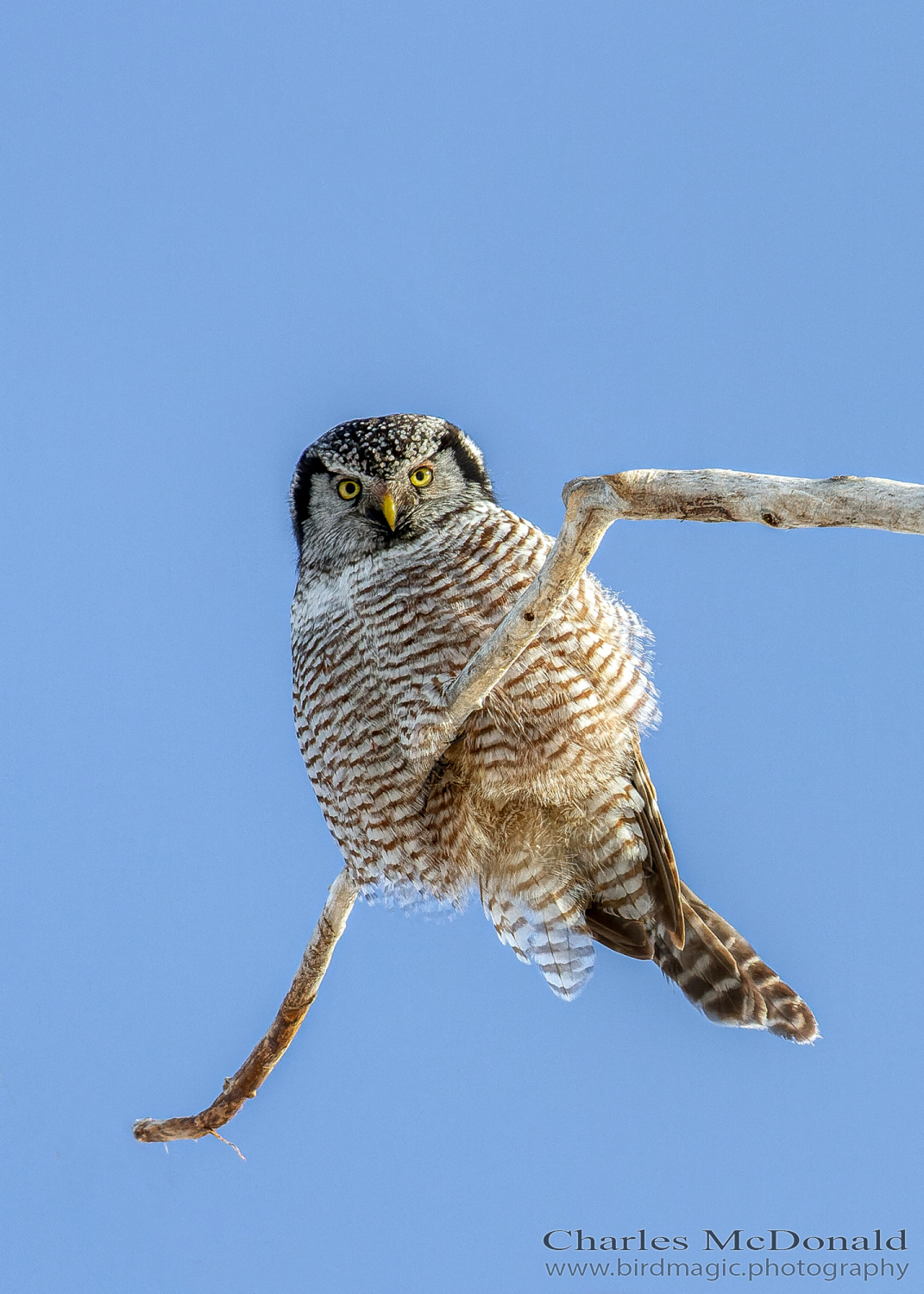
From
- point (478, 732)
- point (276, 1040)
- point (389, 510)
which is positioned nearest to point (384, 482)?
point (389, 510)

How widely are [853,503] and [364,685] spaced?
2.10 meters

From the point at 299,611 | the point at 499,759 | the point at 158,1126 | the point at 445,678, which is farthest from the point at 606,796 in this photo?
the point at 158,1126

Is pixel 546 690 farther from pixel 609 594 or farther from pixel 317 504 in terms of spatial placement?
pixel 317 504

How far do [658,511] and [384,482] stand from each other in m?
1.63

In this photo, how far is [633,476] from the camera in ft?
9.05

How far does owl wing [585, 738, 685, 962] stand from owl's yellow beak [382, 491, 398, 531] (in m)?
1.15

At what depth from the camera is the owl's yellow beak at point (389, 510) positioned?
4.09 metres

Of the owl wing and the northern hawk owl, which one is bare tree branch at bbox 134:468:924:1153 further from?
the owl wing

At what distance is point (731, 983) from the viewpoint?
14.2 ft

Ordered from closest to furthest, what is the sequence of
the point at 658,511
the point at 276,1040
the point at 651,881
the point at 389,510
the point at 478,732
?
the point at 658,511 < the point at 478,732 < the point at 389,510 < the point at 651,881 < the point at 276,1040

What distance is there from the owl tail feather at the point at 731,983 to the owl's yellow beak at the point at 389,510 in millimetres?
1789

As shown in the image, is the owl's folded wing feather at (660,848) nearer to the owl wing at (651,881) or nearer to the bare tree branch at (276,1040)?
the owl wing at (651,881)

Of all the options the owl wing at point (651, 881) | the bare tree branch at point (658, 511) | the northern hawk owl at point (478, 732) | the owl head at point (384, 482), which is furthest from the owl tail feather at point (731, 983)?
the owl head at point (384, 482)

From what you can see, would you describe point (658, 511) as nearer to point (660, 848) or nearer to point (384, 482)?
point (384, 482)
